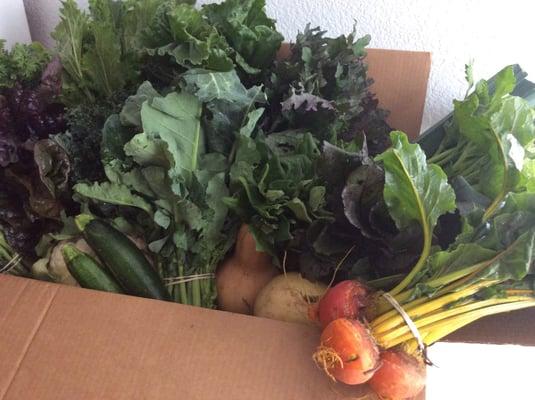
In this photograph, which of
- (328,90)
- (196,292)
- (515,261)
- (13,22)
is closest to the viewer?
(515,261)

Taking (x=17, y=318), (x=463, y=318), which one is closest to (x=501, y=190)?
(x=463, y=318)

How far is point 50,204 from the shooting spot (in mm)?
817

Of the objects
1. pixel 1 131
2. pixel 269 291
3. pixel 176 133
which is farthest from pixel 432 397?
pixel 1 131

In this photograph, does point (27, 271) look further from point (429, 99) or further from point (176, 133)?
point (429, 99)

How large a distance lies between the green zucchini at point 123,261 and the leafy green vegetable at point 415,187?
1.12 feet

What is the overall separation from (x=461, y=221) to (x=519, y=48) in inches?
20.3

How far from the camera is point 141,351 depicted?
62 cm

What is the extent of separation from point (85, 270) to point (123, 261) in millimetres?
52

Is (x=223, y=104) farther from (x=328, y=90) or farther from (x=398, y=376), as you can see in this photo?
(x=398, y=376)

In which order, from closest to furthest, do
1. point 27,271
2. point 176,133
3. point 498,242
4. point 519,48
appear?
point 498,242
point 176,133
point 27,271
point 519,48

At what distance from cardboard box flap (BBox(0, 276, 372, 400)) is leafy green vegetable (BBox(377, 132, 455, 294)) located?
0.16 meters

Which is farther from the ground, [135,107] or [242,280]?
[135,107]

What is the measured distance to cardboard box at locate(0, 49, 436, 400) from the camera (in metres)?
0.60

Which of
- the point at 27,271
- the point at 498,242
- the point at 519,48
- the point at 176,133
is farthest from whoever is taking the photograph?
the point at 519,48
